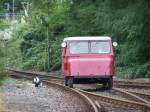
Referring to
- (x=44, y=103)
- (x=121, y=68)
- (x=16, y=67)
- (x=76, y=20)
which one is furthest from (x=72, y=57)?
(x=16, y=67)

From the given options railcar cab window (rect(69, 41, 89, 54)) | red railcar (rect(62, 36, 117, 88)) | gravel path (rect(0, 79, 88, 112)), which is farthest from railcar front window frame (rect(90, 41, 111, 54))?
gravel path (rect(0, 79, 88, 112))

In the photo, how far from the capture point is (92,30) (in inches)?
1836

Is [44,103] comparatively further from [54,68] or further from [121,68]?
[54,68]

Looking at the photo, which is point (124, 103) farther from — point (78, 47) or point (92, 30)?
point (92, 30)

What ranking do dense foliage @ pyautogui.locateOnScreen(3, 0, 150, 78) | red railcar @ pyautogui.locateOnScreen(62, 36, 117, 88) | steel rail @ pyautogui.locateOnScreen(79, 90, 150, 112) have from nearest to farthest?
steel rail @ pyautogui.locateOnScreen(79, 90, 150, 112) → red railcar @ pyautogui.locateOnScreen(62, 36, 117, 88) → dense foliage @ pyautogui.locateOnScreen(3, 0, 150, 78)

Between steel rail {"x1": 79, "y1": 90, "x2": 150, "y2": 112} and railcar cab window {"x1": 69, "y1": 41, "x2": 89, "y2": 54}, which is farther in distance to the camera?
railcar cab window {"x1": 69, "y1": 41, "x2": 89, "y2": 54}

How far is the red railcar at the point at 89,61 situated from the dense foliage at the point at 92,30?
5.87 ft

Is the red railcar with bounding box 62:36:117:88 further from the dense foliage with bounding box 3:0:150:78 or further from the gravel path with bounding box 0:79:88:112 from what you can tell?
the gravel path with bounding box 0:79:88:112

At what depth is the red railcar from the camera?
1118 inches

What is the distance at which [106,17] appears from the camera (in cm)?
4319

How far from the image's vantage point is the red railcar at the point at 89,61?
2841cm

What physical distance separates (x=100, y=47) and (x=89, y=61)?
110 centimetres

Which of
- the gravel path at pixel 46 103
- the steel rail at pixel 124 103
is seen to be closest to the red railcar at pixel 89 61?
the gravel path at pixel 46 103

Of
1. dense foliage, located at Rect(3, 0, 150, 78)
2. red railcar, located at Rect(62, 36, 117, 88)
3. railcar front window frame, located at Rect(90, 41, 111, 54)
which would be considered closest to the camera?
red railcar, located at Rect(62, 36, 117, 88)
